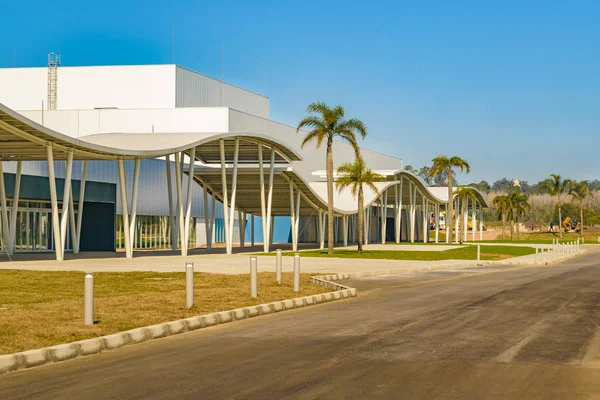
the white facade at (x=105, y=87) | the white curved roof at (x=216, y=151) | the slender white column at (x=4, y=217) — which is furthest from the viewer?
the white facade at (x=105, y=87)

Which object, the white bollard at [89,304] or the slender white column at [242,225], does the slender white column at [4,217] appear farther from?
the white bollard at [89,304]

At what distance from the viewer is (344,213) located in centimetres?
7162

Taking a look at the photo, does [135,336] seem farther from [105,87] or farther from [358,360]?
[105,87]

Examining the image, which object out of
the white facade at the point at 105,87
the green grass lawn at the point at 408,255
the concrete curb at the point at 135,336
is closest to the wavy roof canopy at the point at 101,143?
the green grass lawn at the point at 408,255

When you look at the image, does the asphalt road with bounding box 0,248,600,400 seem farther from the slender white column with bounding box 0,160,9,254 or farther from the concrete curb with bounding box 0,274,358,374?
the slender white column with bounding box 0,160,9,254

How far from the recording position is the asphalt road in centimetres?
898

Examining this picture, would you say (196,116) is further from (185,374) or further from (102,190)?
(185,374)

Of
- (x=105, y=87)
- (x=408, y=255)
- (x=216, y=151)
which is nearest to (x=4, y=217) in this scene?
(x=216, y=151)

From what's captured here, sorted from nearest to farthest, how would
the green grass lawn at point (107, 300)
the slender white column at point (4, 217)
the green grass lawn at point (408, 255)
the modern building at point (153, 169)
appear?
the green grass lawn at point (107, 300), the slender white column at point (4, 217), the modern building at point (153, 169), the green grass lawn at point (408, 255)

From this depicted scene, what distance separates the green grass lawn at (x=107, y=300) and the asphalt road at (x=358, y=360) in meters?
1.06

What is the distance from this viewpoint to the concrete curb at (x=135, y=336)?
11.0 metres

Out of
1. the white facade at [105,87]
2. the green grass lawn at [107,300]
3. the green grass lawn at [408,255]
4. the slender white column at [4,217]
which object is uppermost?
the white facade at [105,87]

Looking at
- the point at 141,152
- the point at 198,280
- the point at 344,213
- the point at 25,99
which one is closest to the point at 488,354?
the point at 198,280

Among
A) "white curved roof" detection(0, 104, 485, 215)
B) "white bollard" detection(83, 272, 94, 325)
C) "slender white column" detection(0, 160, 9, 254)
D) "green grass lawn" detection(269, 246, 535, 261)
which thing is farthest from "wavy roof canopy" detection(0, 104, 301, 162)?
"white bollard" detection(83, 272, 94, 325)
